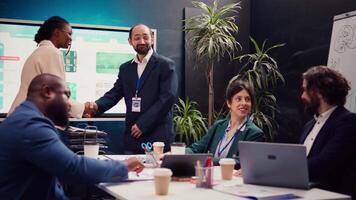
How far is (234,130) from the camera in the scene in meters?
3.18

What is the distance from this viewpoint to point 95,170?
2.01m

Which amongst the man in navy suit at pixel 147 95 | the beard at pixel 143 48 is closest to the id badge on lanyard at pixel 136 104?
the man in navy suit at pixel 147 95

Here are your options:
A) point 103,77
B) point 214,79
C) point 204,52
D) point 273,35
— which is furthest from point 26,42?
point 273,35

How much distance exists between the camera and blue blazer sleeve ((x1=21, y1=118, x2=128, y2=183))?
1848 mm

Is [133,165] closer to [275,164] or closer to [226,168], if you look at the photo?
[226,168]

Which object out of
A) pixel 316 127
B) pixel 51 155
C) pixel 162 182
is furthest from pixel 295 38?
pixel 51 155

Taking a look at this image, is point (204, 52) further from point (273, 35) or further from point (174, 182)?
point (174, 182)

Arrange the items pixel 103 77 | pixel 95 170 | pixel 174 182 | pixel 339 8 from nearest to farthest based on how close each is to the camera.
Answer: pixel 95 170, pixel 174 182, pixel 339 8, pixel 103 77

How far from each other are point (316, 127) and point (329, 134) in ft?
0.67

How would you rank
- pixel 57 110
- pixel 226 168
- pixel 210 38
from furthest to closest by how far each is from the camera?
pixel 210 38 → pixel 226 168 → pixel 57 110

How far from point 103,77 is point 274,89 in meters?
1.97

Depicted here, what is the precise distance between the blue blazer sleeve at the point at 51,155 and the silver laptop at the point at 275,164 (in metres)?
0.75

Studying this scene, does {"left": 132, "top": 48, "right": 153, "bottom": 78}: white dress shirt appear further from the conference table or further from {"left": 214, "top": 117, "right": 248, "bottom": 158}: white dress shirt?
the conference table

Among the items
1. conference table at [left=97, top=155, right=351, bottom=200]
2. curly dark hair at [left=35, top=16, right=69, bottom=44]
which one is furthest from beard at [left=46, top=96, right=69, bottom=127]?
curly dark hair at [left=35, top=16, right=69, bottom=44]
